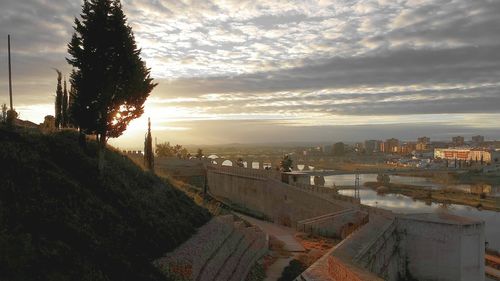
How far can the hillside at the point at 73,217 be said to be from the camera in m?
7.92

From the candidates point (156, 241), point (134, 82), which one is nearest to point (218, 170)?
point (134, 82)

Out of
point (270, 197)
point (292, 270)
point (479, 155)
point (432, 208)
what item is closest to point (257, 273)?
point (292, 270)

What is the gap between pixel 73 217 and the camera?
10.2 meters

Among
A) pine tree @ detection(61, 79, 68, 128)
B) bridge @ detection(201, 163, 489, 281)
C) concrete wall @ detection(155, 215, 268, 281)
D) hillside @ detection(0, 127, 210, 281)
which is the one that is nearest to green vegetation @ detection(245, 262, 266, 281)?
concrete wall @ detection(155, 215, 268, 281)

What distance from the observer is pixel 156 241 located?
12633 mm

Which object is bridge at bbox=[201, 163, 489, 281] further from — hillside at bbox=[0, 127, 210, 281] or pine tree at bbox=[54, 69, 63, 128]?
pine tree at bbox=[54, 69, 63, 128]

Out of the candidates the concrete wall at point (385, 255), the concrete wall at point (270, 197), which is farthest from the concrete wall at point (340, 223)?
the concrete wall at point (385, 255)

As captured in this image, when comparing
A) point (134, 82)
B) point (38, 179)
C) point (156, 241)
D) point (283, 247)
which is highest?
point (134, 82)

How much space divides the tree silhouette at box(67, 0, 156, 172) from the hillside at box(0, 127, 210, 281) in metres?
1.31

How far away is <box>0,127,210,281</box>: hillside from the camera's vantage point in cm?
792

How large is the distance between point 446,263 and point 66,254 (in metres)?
15.7

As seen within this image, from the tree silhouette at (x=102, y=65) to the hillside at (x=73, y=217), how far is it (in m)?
1.31

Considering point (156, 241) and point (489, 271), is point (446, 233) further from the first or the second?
point (489, 271)

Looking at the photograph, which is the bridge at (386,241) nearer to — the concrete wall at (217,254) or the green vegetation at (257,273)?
the concrete wall at (217,254)
